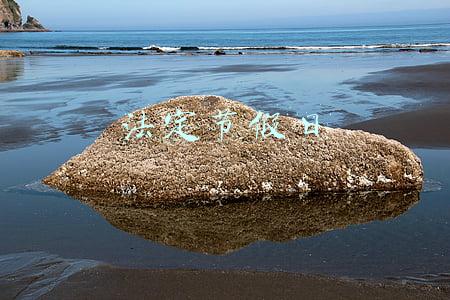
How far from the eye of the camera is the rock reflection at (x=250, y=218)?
6633mm

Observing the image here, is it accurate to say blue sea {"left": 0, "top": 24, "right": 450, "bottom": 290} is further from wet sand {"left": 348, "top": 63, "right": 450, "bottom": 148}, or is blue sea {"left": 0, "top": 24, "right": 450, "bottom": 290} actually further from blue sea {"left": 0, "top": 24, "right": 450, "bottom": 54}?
blue sea {"left": 0, "top": 24, "right": 450, "bottom": 54}

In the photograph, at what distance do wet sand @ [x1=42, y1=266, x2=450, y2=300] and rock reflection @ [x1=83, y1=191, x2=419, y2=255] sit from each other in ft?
2.72

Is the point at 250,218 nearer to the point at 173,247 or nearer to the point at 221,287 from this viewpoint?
the point at 173,247

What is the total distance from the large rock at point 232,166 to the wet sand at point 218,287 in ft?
7.57

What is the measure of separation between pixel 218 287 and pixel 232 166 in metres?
3.10

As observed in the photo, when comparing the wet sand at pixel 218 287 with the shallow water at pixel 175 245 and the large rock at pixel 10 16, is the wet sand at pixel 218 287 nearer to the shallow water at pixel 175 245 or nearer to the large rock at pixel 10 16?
the shallow water at pixel 175 245

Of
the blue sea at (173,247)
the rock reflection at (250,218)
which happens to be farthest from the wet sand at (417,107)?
the rock reflection at (250,218)

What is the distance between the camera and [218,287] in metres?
5.27

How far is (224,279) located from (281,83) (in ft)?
63.3

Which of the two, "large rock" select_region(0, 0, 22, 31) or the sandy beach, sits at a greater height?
"large rock" select_region(0, 0, 22, 31)

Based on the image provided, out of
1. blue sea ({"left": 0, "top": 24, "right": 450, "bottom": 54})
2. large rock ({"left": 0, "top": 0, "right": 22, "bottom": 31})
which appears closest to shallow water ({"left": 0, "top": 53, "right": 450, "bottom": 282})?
blue sea ({"left": 0, "top": 24, "right": 450, "bottom": 54})

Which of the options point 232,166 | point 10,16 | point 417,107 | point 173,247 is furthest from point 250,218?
point 10,16

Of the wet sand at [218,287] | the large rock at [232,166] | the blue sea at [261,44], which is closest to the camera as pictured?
the wet sand at [218,287]

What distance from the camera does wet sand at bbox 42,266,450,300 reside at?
5051mm
